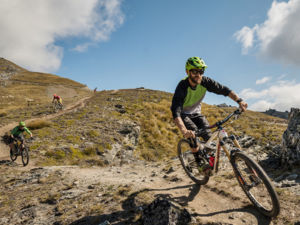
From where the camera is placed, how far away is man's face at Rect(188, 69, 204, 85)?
5.64 metres

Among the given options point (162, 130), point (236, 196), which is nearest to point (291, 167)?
point (236, 196)

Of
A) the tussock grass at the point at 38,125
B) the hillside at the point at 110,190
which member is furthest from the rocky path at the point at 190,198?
the tussock grass at the point at 38,125

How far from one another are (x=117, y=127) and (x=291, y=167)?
15.7 meters

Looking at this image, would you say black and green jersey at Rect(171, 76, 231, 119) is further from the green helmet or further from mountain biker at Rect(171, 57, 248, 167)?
the green helmet

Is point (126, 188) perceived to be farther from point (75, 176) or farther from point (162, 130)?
point (162, 130)

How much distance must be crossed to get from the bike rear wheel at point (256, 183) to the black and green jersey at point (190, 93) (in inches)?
83.2

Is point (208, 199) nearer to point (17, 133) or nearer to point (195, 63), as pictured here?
point (195, 63)

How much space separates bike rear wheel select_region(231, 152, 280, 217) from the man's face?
2443 millimetres

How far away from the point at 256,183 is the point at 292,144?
3.63m

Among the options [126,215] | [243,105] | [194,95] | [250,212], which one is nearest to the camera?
[250,212]

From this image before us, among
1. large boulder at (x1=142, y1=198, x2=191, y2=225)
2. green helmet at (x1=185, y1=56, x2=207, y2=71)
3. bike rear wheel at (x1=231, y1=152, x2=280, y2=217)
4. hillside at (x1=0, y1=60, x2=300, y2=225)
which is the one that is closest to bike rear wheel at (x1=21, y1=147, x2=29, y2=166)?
hillside at (x1=0, y1=60, x2=300, y2=225)

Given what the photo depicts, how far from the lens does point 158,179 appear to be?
8.00 meters

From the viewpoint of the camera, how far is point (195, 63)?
17.9 feet

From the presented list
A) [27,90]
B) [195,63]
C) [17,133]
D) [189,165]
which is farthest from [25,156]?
[27,90]
